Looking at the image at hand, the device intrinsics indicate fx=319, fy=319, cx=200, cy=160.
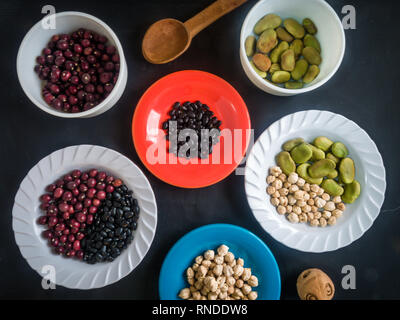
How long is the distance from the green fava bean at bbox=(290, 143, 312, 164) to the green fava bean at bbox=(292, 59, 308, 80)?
0.22 metres

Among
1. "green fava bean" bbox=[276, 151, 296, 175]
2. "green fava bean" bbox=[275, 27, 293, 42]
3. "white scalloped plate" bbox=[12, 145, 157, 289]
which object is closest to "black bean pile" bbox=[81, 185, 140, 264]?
"white scalloped plate" bbox=[12, 145, 157, 289]

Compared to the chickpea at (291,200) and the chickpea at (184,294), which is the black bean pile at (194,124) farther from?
the chickpea at (184,294)

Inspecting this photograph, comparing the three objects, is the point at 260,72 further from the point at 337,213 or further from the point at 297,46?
the point at 337,213

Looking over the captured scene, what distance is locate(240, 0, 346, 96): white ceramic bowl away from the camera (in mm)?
943

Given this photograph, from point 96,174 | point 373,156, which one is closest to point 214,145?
point 96,174

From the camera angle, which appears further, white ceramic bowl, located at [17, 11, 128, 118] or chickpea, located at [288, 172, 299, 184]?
chickpea, located at [288, 172, 299, 184]

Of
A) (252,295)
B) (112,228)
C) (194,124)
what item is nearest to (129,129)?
(194,124)

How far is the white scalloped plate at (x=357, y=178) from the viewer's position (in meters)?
0.99

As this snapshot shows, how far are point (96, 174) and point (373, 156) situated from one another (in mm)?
883

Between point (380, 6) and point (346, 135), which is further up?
point (380, 6)

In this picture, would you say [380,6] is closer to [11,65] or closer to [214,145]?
[214,145]

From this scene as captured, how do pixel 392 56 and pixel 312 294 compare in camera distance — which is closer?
pixel 312 294

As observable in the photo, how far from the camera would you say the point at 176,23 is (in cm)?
101

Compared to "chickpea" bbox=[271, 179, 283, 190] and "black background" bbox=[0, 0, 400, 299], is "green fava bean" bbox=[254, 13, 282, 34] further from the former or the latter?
"chickpea" bbox=[271, 179, 283, 190]
